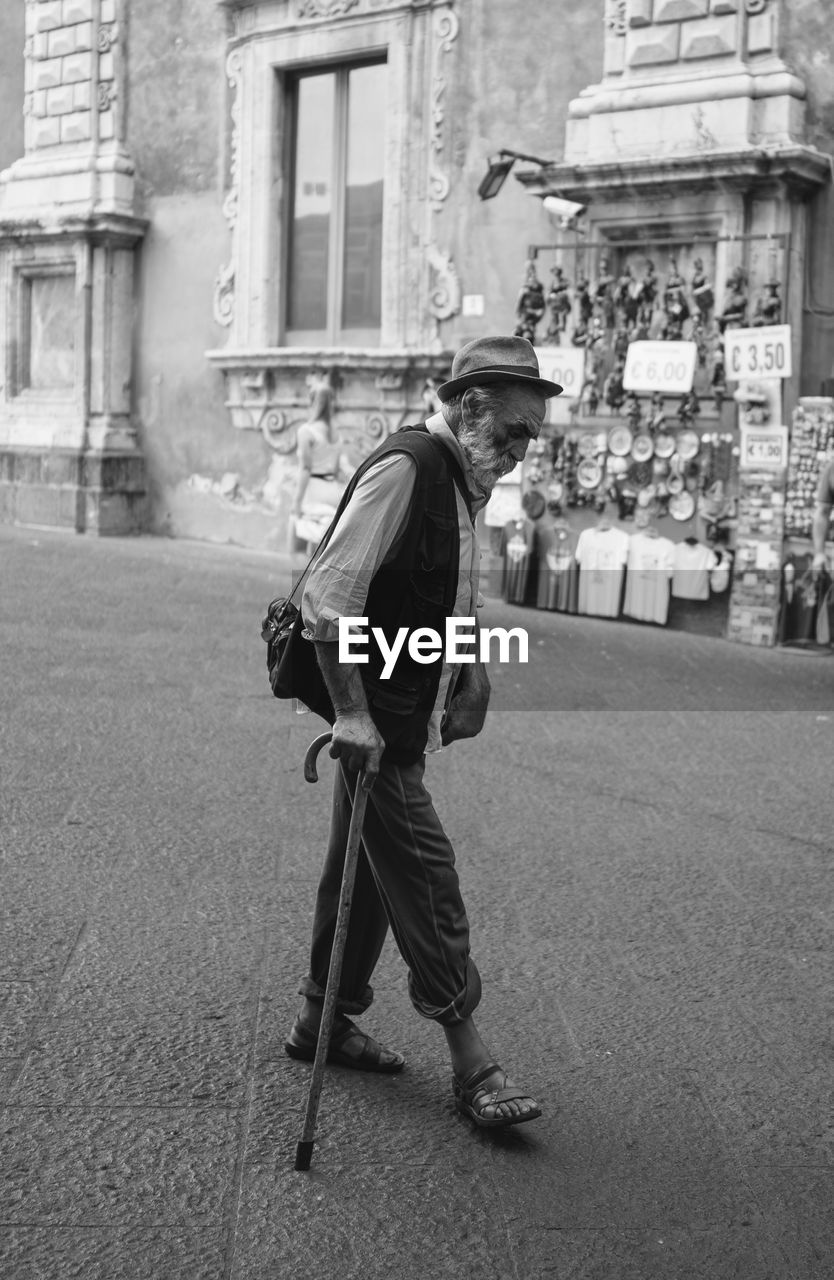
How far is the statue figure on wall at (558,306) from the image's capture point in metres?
12.8

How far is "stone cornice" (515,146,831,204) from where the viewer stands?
11727 millimetres

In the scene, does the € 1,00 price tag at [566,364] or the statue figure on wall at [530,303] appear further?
the statue figure on wall at [530,303]

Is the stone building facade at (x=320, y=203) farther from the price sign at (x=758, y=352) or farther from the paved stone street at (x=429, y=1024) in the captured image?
the paved stone street at (x=429, y=1024)

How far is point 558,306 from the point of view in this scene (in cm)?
1284

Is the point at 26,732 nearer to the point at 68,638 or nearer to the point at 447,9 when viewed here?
the point at 68,638

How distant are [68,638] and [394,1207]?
7585 millimetres

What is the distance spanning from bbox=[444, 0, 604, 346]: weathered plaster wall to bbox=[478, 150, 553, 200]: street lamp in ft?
1.26

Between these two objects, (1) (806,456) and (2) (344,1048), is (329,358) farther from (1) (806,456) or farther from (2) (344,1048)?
(2) (344,1048)

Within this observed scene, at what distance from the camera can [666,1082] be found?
159 inches

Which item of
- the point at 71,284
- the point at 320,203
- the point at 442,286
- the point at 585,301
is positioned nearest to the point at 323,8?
the point at 320,203

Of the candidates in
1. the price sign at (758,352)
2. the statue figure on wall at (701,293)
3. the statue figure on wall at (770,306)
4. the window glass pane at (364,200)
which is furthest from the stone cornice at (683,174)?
the window glass pane at (364,200)

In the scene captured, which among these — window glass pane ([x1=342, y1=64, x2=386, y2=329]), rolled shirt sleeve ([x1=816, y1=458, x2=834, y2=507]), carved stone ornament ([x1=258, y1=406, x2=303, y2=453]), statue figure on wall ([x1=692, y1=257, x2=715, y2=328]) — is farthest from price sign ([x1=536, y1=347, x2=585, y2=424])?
carved stone ornament ([x1=258, y1=406, x2=303, y2=453])

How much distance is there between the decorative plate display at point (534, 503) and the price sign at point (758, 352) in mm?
1877

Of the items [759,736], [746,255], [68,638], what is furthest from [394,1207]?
[746,255]
